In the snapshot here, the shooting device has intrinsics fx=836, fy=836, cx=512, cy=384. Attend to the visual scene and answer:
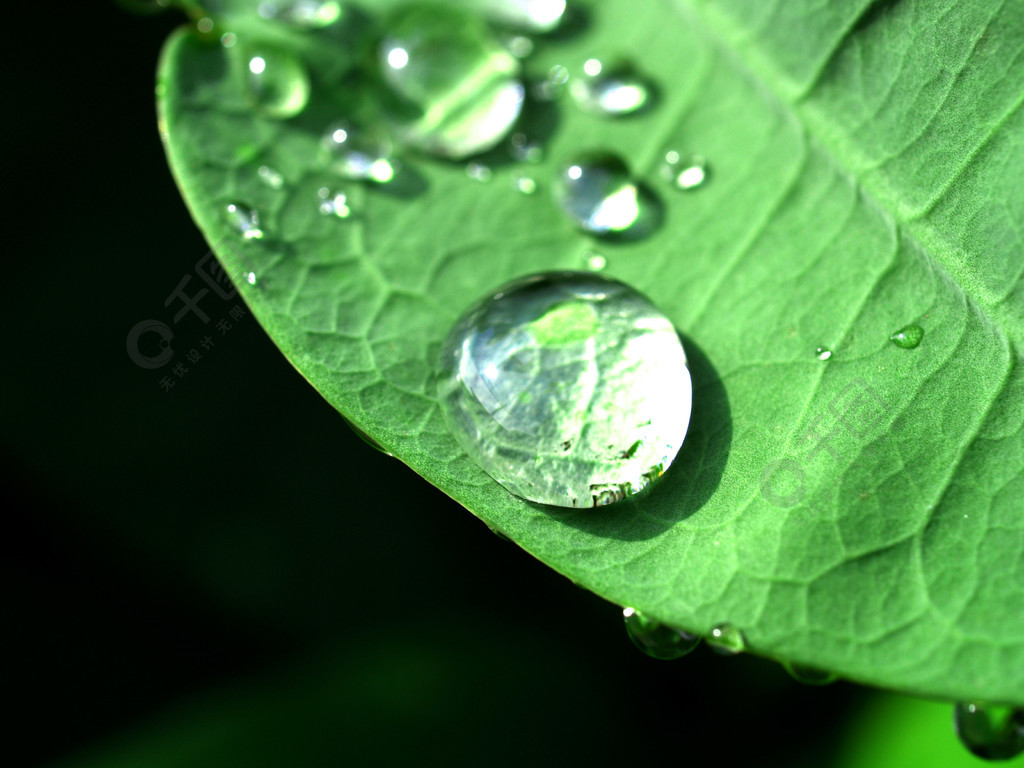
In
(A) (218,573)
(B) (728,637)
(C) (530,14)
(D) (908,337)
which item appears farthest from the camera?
(A) (218,573)

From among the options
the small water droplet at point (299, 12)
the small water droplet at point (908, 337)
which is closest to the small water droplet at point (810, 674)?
the small water droplet at point (908, 337)

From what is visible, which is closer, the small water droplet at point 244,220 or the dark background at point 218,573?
the small water droplet at point 244,220

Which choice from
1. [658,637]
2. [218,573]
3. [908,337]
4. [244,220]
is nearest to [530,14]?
[244,220]

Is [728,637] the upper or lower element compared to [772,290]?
lower

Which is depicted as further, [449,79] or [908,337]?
[449,79]

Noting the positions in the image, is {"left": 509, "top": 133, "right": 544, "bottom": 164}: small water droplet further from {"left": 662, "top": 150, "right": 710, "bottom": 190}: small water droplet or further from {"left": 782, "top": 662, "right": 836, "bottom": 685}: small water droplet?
{"left": 782, "top": 662, "right": 836, "bottom": 685}: small water droplet

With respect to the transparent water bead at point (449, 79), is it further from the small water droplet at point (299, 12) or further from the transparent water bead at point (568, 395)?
the transparent water bead at point (568, 395)

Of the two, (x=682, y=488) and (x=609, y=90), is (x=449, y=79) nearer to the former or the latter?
(x=609, y=90)
